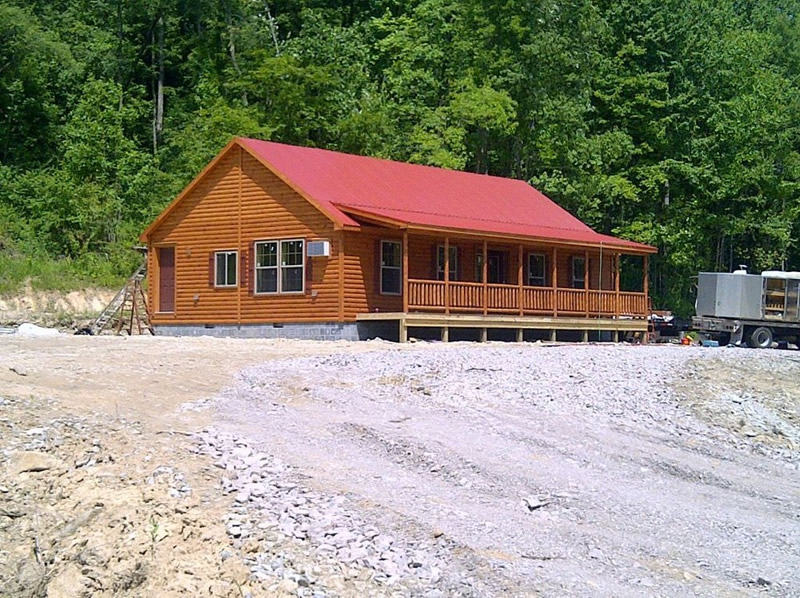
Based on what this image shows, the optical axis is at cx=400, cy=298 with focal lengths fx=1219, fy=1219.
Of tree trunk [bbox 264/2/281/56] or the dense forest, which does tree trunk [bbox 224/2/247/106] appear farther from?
tree trunk [bbox 264/2/281/56]

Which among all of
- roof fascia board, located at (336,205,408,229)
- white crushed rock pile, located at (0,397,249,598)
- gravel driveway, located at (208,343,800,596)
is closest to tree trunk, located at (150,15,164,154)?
roof fascia board, located at (336,205,408,229)

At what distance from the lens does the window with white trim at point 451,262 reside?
100 ft

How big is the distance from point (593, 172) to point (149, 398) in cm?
3482

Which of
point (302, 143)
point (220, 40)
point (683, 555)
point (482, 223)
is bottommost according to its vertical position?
point (683, 555)

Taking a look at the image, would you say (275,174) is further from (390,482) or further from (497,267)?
(390,482)

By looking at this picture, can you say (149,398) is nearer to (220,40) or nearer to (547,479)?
(547,479)

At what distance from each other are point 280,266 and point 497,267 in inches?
265

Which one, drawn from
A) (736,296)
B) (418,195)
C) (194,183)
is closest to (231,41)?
(418,195)

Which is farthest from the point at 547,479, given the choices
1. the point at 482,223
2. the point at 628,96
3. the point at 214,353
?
the point at 628,96

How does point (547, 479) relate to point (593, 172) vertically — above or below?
below

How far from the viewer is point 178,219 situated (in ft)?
101

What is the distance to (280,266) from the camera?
1133 inches

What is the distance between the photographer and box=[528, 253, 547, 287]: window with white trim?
1315 inches

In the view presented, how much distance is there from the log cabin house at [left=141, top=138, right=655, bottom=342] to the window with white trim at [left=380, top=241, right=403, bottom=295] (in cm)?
3
